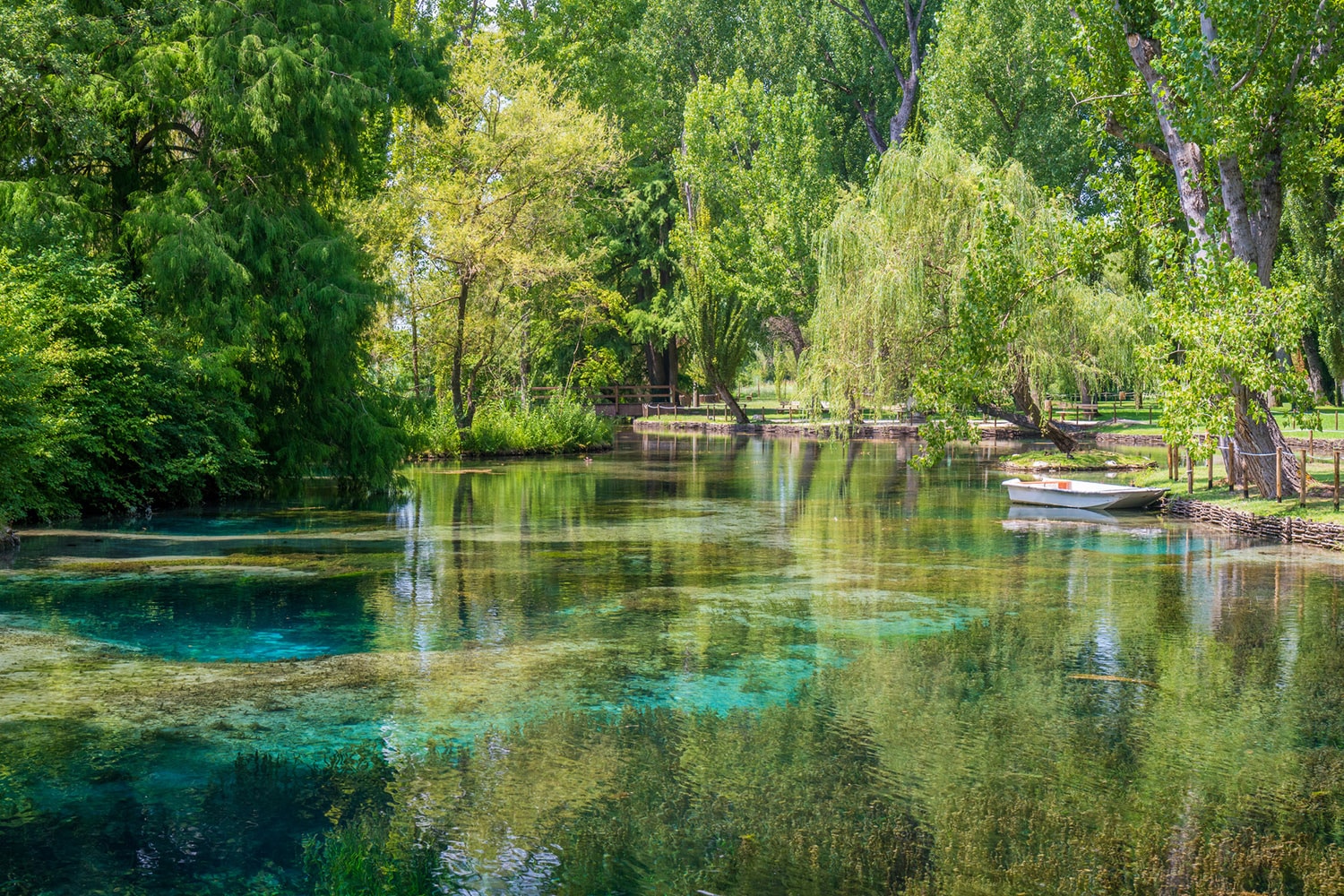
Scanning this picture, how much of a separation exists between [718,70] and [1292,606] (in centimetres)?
4976

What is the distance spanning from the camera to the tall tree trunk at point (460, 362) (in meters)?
35.0

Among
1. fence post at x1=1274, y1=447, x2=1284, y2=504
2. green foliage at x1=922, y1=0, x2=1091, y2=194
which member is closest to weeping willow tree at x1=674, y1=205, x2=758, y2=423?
green foliage at x1=922, y1=0, x2=1091, y2=194

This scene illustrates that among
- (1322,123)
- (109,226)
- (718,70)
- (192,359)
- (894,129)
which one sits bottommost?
(192,359)

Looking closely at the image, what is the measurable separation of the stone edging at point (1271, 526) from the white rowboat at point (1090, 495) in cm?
72

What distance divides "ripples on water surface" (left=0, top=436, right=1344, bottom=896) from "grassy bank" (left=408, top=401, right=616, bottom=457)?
17.8 metres

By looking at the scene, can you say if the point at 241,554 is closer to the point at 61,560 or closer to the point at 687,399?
the point at 61,560

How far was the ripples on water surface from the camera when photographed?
5684 millimetres

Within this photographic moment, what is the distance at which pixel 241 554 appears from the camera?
15305 mm

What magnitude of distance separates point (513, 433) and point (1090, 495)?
19.0 meters

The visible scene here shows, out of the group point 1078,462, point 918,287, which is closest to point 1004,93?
point 918,287

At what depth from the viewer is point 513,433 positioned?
118 ft

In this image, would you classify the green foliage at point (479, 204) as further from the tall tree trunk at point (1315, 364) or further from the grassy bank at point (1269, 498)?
the tall tree trunk at point (1315, 364)

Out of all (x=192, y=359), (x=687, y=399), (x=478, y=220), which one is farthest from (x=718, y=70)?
(x=192, y=359)

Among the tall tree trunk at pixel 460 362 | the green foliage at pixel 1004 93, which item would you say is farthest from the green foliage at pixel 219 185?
the green foliage at pixel 1004 93
